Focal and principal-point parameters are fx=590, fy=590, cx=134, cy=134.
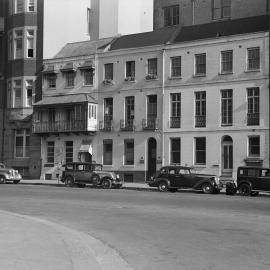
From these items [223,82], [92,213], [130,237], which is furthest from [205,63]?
[130,237]

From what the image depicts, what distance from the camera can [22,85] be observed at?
4994cm

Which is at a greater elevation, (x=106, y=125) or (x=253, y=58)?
(x=253, y=58)

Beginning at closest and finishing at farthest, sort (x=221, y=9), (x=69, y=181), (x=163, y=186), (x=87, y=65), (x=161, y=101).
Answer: (x=163, y=186) → (x=69, y=181) → (x=161, y=101) → (x=87, y=65) → (x=221, y=9)

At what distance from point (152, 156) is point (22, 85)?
13596 millimetres

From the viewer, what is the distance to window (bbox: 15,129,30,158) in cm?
5025

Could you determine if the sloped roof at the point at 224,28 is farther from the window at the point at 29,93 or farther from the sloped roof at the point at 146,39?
the window at the point at 29,93

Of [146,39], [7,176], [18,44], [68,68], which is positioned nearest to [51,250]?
[7,176]

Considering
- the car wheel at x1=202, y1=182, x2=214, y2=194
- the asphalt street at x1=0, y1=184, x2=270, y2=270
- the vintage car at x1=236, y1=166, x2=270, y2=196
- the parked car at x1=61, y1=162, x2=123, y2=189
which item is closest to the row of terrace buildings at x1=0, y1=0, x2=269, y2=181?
the parked car at x1=61, y1=162, x2=123, y2=189

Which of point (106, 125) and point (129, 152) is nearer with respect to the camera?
point (129, 152)

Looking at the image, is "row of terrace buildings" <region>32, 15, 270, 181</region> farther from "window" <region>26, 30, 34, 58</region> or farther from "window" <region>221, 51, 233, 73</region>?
"window" <region>26, 30, 34, 58</region>

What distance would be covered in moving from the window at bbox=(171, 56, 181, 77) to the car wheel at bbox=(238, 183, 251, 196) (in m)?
13.7

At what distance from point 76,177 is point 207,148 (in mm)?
9598

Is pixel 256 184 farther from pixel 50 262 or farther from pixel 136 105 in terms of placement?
A: pixel 50 262

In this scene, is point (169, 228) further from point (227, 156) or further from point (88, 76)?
point (88, 76)
